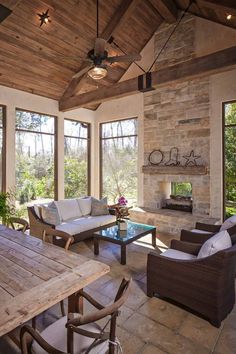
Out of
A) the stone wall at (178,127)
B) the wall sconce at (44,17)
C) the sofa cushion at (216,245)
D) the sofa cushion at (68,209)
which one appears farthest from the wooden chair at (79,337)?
the wall sconce at (44,17)

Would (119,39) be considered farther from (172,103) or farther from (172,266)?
(172,266)

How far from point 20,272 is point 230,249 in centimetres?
188

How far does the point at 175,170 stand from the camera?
5.62 meters

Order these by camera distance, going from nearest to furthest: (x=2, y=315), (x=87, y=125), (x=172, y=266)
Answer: (x=2, y=315) → (x=172, y=266) → (x=87, y=125)

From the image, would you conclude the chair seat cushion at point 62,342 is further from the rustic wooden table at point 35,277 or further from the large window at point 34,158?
the large window at point 34,158

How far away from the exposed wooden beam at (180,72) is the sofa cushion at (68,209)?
2569 mm

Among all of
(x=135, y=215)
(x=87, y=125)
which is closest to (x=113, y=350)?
(x=135, y=215)

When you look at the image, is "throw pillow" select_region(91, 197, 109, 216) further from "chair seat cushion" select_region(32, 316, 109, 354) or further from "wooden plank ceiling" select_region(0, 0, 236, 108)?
"chair seat cushion" select_region(32, 316, 109, 354)

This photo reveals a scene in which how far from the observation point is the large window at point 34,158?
561 centimetres

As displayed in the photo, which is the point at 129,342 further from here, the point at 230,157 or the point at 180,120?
the point at 180,120

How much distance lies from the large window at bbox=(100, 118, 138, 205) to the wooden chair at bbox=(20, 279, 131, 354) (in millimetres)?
5345

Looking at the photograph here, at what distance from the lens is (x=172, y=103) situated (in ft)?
19.1

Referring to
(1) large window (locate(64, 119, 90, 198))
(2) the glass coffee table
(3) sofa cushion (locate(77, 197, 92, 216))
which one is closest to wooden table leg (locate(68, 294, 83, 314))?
(2) the glass coffee table

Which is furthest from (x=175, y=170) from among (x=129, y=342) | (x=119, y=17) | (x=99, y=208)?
(x=129, y=342)
